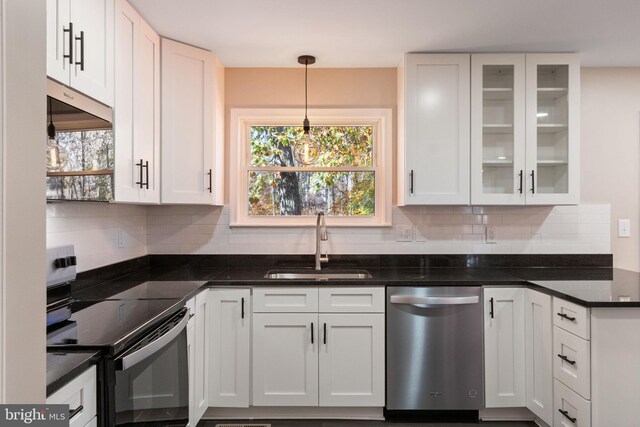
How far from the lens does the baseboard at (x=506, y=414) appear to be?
8.36 ft

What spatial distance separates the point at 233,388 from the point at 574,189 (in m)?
2.56

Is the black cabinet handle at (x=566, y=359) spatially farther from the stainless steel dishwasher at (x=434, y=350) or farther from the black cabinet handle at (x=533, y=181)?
the black cabinet handle at (x=533, y=181)

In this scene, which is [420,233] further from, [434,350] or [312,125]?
[312,125]

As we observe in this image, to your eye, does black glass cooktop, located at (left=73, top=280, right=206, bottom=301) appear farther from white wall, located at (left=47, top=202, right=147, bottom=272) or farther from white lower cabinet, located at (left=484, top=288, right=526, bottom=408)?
white lower cabinet, located at (left=484, top=288, right=526, bottom=408)

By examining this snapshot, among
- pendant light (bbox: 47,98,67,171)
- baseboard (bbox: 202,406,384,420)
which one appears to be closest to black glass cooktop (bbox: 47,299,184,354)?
pendant light (bbox: 47,98,67,171)

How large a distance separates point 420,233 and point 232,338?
1.53 m

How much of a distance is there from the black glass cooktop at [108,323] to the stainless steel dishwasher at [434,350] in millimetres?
1295

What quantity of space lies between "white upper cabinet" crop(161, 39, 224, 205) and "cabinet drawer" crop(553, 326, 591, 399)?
2241 mm

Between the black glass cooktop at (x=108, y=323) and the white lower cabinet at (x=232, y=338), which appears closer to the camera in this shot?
the black glass cooktop at (x=108, y=323)

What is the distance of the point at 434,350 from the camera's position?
243cm

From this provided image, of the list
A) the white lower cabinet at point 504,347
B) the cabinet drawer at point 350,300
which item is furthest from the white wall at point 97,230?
the white lower cabinet at point 504,347

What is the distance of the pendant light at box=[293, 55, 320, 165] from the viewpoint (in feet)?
9.24

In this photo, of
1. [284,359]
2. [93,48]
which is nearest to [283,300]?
[284,359]

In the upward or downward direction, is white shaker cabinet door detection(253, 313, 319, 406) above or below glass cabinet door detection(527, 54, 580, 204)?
below
